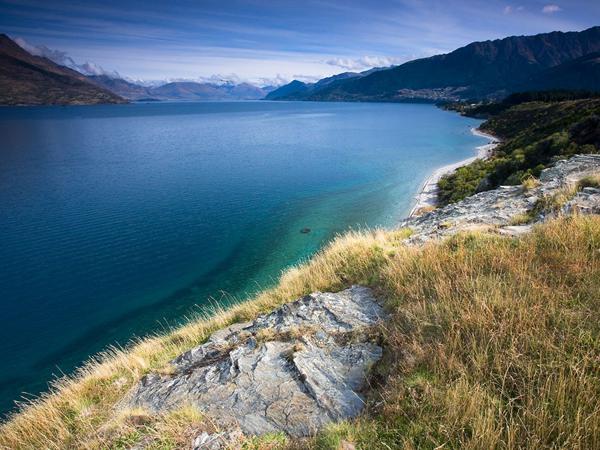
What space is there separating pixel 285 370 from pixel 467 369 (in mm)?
3197

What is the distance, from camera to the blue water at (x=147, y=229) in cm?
2253

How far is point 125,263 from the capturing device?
29.5 metres

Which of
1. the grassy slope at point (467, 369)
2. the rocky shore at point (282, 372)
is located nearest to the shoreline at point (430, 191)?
the grassy slope at point (467, 369)

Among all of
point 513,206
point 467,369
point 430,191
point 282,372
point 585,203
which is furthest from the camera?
point 430,191

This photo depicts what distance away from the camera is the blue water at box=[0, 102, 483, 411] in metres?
22.5

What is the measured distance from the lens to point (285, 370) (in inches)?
239

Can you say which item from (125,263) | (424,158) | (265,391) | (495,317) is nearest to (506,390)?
(495,317)

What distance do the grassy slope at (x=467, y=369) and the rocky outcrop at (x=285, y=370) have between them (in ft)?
1.42

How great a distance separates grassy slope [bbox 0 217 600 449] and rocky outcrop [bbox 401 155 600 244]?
378cm

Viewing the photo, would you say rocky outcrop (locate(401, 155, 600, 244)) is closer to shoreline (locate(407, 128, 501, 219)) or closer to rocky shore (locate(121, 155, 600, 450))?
rocky shore (locate(121, 155, 600, 450))

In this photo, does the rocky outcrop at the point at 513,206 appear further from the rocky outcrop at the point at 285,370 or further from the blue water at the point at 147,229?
the blue water at the point at 147,229

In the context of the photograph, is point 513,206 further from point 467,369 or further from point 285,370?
point 285,370

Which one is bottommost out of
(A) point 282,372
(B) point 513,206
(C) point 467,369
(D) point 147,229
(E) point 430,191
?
(E) point 430,191

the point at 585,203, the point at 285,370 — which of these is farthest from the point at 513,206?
the point at 285,370
